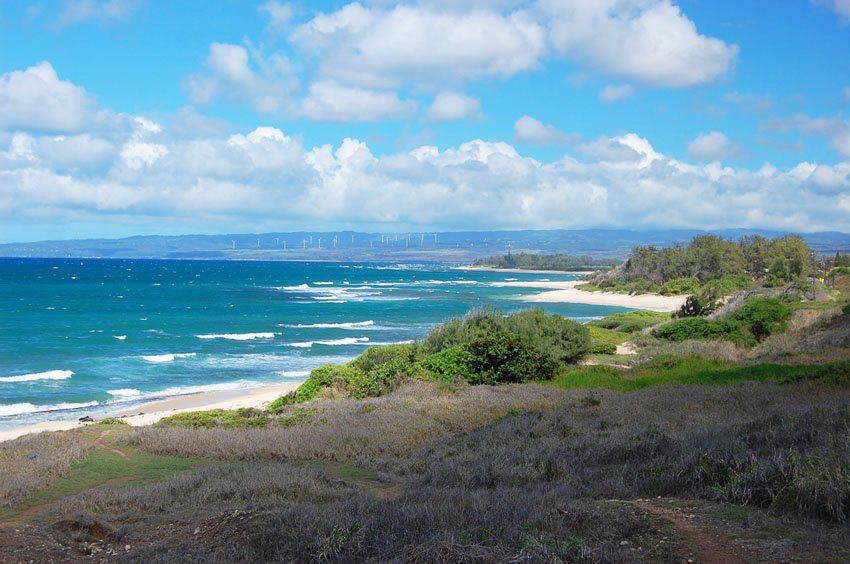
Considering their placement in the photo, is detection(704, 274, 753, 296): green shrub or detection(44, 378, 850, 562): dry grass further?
detection(704, 274, 753, 296): green shrub

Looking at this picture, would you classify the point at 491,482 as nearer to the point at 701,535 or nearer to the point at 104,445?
the point at 701,535

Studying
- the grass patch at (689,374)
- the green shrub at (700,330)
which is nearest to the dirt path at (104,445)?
the grass patch at (689,374)

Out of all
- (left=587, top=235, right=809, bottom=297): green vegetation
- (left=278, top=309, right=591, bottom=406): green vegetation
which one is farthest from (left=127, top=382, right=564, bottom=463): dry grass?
(left=587, top=235, right=809, bottom=297): green vegetation

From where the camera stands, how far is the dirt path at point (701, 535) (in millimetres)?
6392

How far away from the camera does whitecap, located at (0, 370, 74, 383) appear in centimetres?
3783

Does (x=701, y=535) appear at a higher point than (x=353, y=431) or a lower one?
higher

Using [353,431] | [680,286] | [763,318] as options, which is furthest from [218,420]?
[680,286]

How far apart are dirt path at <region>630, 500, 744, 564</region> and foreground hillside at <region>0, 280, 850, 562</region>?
0.03m

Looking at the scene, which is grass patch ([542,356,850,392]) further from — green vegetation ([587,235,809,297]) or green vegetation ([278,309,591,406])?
green vegetation ([587,235,809,297])

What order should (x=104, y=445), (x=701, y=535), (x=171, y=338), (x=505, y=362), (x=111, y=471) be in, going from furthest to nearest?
(x=171, y=338) < (x=505, y=362) < (x=104, y=445) < (x=111, y=471) < (x=701, y=535)

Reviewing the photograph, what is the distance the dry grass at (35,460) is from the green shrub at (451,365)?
36.6 feet

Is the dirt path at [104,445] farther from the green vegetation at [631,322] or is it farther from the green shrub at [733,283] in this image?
the green shrub at [733,283]

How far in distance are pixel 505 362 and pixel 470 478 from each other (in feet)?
47.8

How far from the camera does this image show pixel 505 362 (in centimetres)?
2511
